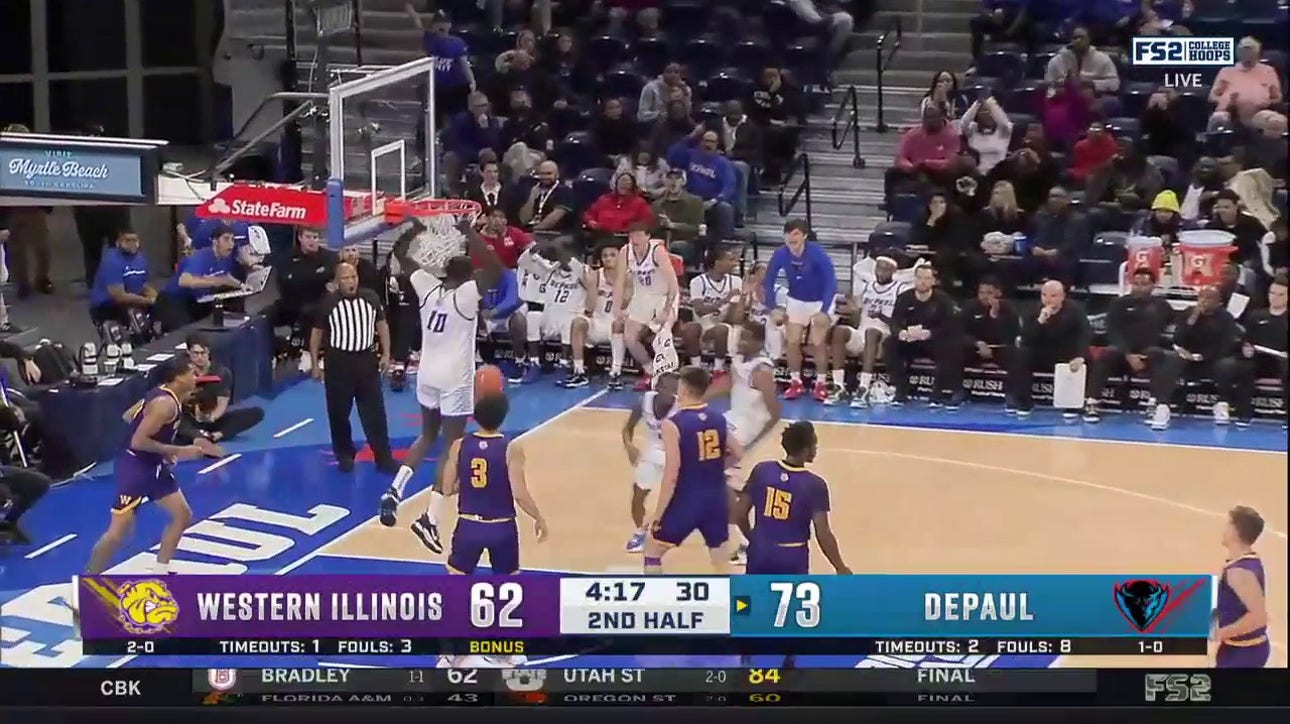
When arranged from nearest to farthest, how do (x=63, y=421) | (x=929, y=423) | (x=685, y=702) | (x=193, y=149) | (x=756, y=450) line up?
(x=685, y=702), (x=193, y=149), (x=756, y=450), (x=63, y=421), (x=929, y=423)

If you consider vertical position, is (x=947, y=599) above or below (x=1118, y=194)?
below

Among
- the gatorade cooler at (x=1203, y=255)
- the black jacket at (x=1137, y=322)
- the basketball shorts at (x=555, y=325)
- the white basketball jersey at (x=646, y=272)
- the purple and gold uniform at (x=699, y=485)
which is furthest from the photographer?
the black jacket at (x=1137, y=322)

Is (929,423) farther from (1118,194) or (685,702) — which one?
(685,702)

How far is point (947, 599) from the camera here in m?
3.33

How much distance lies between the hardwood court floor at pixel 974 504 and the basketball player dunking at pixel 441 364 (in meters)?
0.07

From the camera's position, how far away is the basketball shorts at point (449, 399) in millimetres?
4281

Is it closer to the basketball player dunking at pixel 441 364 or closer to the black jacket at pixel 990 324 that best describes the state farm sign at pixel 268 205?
the basketball player dunking at pixel 441 364

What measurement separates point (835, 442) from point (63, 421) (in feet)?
7.46

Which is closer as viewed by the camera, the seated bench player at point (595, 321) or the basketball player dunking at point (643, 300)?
the basketball player dunking at point (643, 300)

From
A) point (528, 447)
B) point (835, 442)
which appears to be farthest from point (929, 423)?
point (528, 447)

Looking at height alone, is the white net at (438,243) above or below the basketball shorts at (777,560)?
above

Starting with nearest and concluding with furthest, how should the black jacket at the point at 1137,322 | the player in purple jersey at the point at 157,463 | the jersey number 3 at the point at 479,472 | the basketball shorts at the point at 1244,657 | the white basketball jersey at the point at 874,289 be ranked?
the basketball shorts at the point at 1244,657 → the player in purple jersey at the point at 157,463 → the jersey number 3 at the point at 479,472 → the white basketball jersey at the point at 874,289 → the black jacket at the point at 1137,322

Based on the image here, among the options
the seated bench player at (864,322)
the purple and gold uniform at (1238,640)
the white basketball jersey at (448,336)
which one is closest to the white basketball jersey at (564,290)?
the white basketball jersey at (448,336)

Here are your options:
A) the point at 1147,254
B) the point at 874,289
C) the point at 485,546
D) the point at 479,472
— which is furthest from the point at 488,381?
the point at 1147,254
